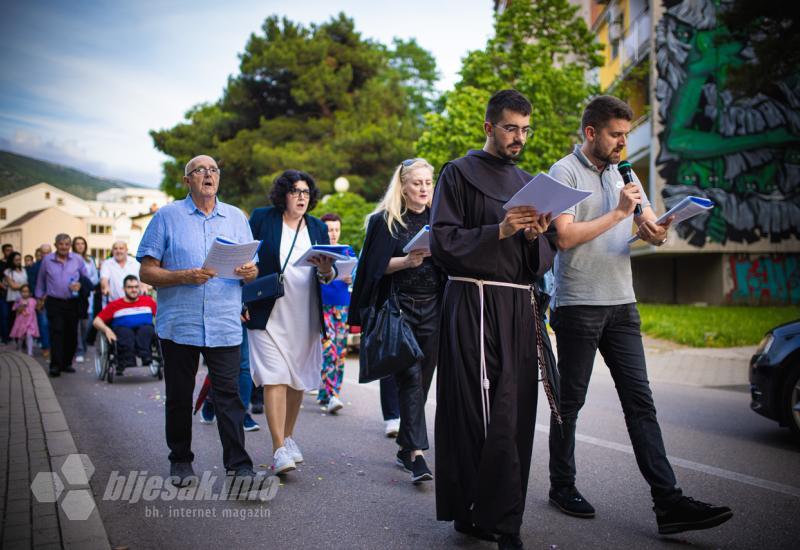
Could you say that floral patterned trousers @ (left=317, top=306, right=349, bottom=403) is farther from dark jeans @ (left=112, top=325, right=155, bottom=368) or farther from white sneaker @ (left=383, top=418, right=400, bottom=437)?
dark jeans @ (left=112, top=325, right=155, bottom=368)

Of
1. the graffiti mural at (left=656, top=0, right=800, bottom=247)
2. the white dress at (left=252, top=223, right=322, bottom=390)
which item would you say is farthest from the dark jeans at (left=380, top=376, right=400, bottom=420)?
the graffiti mural at (left=656, top=0, right=800, bottom=247)

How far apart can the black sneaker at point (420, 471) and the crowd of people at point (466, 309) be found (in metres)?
0.01

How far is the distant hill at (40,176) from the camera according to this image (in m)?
8.30

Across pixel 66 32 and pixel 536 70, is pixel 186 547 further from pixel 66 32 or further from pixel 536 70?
pixel 536 70

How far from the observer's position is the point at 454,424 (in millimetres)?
4066

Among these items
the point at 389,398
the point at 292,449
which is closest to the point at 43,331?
the point at 389,398

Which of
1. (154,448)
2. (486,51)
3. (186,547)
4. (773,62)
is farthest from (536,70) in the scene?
(186,547)

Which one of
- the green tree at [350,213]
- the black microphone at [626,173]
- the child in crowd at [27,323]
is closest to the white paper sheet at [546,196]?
the black microphone at [626,173]

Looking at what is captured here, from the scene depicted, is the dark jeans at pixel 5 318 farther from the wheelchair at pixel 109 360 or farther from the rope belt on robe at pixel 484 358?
the rope belt on robe at pixel 484 358

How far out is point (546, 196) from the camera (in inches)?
145

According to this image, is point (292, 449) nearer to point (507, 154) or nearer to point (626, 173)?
point (507, 154)

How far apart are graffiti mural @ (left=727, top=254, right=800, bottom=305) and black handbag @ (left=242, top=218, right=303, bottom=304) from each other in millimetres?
24530

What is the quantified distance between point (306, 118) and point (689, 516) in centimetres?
3523

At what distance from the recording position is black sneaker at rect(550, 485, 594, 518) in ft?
14.7
